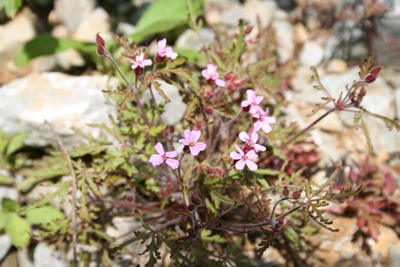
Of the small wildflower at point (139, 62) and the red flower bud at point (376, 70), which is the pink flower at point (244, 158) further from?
the red flower bud at point (376, 70)

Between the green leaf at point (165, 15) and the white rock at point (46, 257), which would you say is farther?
the green leaf at point (165, 15)

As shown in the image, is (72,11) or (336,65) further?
(336,65)

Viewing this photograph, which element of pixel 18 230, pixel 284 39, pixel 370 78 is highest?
pixel 370 78

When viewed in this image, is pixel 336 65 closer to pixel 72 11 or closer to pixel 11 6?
pixel 72 11

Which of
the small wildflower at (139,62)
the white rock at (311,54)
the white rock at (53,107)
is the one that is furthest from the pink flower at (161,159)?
the white rock at (311,54)

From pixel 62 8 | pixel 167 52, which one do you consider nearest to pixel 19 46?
pixel 62 8

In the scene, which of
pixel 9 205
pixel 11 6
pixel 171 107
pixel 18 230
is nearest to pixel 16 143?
pixel 9 205

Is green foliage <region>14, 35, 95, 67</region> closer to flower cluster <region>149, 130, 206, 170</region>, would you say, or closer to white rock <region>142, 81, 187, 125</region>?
white rock <region>142, 81, 187, 125</region>
